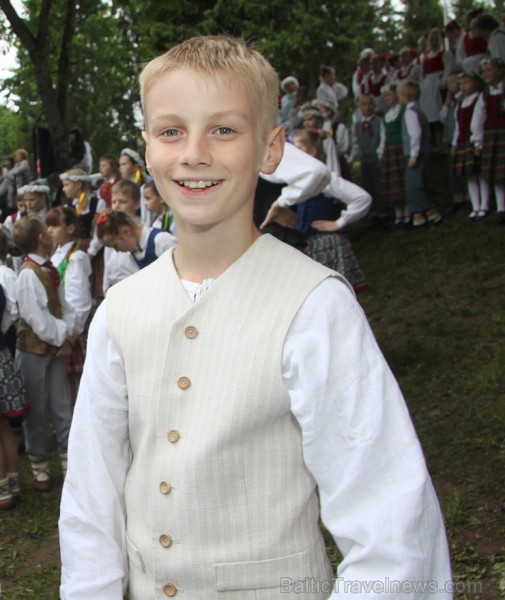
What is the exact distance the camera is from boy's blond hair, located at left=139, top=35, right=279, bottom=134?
1.57m

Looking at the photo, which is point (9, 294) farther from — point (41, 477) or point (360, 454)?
point (360, 454)

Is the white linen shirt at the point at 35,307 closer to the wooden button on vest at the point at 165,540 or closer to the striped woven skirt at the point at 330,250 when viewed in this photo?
the striped woven skirt at the point at 330,250

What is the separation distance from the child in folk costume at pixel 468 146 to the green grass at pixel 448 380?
314 mm

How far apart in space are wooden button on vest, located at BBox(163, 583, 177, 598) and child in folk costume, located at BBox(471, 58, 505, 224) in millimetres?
8000

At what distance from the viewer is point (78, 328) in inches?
220

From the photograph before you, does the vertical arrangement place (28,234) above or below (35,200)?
below

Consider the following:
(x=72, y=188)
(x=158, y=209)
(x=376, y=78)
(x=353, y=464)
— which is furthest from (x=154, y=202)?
A: (x=376, y=78)

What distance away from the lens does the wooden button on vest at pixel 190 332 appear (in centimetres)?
159

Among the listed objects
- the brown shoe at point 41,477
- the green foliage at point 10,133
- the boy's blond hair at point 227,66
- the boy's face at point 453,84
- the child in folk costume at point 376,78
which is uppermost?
the green foliage at point 10,133

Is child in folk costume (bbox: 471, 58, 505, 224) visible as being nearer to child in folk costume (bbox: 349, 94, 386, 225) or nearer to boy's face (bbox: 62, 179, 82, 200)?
child in folk costume (bbox: 349, 94, 386, 225)

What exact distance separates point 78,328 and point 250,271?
4138mm

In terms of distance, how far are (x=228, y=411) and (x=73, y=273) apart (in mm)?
4381

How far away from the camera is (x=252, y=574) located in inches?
60.3

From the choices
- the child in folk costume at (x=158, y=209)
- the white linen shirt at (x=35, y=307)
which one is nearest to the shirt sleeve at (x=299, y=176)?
the child in folk costume at (x=158, y=209)
